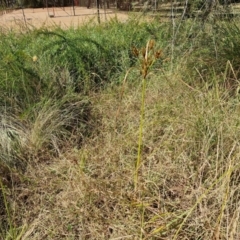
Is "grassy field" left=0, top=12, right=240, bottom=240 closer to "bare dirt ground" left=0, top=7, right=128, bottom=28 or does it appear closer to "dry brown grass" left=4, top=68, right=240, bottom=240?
"dry brown grass" left=4, top=68, right=240, bottom=240

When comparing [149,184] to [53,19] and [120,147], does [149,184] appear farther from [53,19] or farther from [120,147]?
[53,19]

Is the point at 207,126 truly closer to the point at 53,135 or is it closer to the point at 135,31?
the point at 53,135

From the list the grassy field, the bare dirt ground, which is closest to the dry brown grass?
the grassy field

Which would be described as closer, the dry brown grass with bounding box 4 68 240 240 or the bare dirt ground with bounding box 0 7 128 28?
the dry brown grass with bounding box 4 68 240 240

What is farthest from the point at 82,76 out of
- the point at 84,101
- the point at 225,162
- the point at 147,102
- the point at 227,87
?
the point at 225,162

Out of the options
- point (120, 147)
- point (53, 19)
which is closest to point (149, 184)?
point (120, 147)

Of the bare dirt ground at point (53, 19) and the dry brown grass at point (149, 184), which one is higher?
the bare dirt ground at point (53, 19)

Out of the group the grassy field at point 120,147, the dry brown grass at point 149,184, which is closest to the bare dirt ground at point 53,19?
the grassy field at point 120,147

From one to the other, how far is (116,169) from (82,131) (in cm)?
57

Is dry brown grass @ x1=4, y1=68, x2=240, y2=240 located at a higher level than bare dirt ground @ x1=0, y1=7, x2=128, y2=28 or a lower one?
lower

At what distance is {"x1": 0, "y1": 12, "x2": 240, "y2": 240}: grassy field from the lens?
1.56 meters

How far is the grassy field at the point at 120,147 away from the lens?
5.13 ft

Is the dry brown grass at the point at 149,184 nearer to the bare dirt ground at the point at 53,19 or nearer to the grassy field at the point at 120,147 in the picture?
the grassy field at the point at 120,147

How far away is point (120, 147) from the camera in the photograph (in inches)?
80.9
